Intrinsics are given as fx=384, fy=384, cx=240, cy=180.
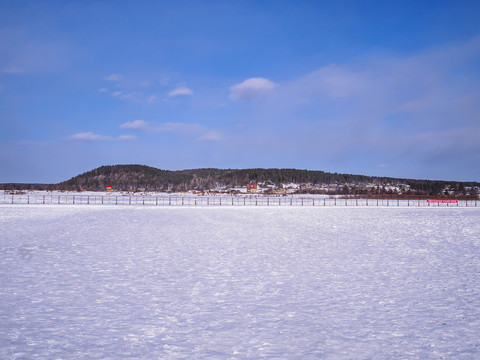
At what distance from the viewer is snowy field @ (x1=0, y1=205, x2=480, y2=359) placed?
241 inches

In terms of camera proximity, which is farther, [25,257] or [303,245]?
[303,245]

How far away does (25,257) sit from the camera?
1376cm

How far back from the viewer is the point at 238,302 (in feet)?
27.9

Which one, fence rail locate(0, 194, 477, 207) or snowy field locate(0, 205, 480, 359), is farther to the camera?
fence rail locate(0, 194, 477, 207)

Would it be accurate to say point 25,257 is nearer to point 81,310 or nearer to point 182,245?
point 182,245

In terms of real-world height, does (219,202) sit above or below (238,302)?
above

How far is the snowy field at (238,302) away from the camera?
20.1 ft

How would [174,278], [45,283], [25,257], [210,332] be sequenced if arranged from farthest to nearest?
[25,257]
[174,278]
[45,283]
[210,332]

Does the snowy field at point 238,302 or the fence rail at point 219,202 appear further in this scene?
the fence rail at point 219,202

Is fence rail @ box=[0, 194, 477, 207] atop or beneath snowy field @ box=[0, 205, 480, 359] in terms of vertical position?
atop

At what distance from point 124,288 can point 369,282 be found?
646 centimetres

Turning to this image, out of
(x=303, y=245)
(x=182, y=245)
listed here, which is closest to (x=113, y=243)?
Answer: (x=182, y=245)

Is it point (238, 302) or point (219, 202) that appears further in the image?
point (219, 202)

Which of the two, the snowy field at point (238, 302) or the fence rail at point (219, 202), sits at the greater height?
the fence rail at point (219, 202)
